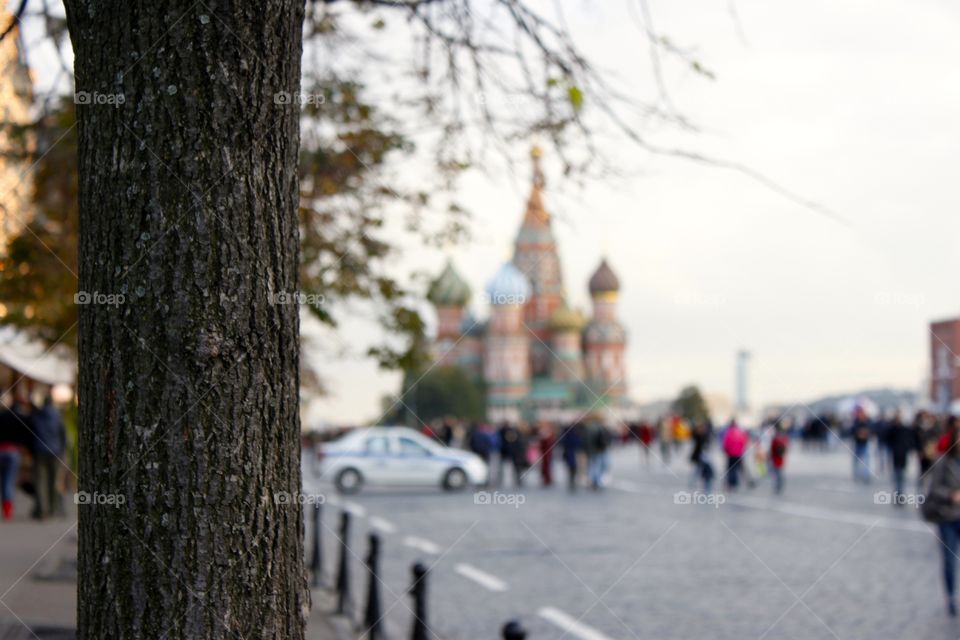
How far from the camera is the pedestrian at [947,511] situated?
9.65m

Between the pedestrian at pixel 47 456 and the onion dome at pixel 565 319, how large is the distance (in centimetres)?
10275

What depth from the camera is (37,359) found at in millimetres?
20797

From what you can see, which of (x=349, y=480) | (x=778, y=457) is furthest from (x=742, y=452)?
(x=349, y=480)

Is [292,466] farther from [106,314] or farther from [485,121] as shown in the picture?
[485,121]

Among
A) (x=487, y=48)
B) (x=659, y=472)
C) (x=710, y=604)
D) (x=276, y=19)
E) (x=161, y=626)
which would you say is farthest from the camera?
(x=659, y=472)

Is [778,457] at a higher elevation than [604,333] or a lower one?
lower

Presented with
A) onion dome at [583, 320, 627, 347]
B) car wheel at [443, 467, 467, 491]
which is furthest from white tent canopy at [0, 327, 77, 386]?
onion dome at [583, 320, 627, 347]

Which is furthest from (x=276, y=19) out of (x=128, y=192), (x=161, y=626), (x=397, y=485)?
(x=397, y=485)

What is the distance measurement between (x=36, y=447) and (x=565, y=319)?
10511 centimetres

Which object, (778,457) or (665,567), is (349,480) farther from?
(665,567)

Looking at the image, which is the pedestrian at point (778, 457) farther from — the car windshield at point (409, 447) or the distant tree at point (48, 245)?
the distant tree at point (48, 245)

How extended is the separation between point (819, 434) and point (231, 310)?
49826 millimetres

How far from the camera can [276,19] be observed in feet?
10.2

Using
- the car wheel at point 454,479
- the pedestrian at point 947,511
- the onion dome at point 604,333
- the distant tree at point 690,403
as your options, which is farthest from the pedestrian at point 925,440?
the onion dome at point 604,333
